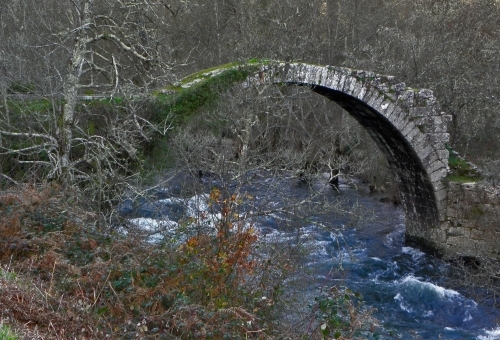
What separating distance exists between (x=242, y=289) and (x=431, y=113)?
722cm

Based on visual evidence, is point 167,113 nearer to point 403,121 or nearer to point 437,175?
point 403,121

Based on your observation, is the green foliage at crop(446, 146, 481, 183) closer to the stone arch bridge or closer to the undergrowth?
the stone arch bridge

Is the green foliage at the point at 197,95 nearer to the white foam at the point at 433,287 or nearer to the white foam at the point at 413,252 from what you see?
the white foam at the point at 433,287

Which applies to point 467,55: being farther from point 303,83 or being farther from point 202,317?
point 202,317

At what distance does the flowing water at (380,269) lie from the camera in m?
8.08

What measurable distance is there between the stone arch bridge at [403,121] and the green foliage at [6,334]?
7139 mm

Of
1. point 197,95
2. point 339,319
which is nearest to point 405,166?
point 197,95

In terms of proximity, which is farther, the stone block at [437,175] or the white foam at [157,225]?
the stone block at [437,175]

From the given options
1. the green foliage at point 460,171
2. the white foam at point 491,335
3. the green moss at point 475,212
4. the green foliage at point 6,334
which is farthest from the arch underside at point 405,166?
the green foliage at point 6,334

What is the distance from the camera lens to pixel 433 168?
1141 centimetres

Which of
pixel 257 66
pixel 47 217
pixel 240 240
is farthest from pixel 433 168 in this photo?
pixel 47 217

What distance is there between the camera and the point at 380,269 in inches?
421

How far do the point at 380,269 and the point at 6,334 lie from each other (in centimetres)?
855

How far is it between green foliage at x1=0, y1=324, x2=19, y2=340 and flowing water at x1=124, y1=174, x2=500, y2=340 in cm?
355
